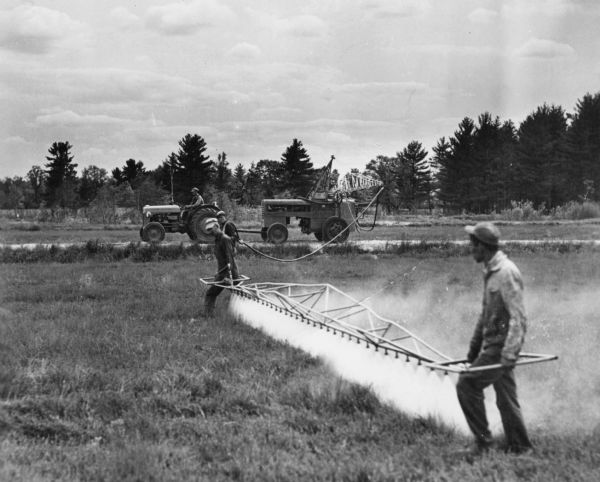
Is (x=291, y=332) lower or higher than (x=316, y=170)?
lower

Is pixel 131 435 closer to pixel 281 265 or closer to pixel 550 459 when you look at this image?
pixel 550 459

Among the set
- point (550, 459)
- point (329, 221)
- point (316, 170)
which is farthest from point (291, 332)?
point (316, 170)

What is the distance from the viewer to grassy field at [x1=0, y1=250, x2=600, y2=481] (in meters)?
5.38

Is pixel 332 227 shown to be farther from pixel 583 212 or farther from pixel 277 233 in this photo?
pixel 583 212

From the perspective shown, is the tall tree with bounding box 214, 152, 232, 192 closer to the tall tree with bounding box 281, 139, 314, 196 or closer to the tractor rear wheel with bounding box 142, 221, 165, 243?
the tall tree with bounding box 281, 139, 314, 196

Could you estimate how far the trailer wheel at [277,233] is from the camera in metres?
26.8

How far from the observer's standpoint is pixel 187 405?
690cm

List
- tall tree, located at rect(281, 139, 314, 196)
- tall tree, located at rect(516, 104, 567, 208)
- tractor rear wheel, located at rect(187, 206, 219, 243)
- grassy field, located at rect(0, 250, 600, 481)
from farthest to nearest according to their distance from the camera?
tall tree, located at rect(281, 139, 314, 196) < tall tree, located at rect(516, 104, 567, 208) < tractor rear wheel, located at rect(187, 206, 219, 243) < grassy field, located at rect(0, 250, 600, 481)

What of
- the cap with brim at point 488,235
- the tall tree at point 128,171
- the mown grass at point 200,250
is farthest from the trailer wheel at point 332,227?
the tall tree at point 128,171

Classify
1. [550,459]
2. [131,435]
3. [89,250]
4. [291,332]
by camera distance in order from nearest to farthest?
1. [550,459]
2. [131,435]
3. [291,332]
4. [89,250]

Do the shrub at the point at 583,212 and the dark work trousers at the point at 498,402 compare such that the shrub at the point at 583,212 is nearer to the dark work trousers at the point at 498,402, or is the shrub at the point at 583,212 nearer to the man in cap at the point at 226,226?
the man in cap at the point at 226,226

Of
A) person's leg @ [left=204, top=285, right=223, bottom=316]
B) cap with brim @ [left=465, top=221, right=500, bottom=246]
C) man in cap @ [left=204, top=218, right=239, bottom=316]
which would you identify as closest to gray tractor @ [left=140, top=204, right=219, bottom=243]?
man in cap @ [left=204, top=218, right=239, bottom=316]

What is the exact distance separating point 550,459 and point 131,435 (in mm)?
3706

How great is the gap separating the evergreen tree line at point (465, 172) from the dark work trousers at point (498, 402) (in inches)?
1814
